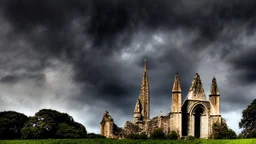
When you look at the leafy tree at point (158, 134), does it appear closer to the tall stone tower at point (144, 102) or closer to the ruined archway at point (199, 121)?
the ruined archway at point (199, 121)

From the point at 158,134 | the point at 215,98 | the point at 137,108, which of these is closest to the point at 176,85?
the point at 215,98

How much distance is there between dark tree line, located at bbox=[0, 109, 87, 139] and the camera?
2466 inches

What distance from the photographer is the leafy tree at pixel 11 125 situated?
65.7 m

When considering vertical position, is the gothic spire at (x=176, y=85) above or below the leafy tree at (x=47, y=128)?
above

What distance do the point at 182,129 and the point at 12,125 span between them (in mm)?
28060

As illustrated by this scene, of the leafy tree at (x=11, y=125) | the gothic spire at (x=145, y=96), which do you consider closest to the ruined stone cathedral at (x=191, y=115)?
the gothic spire at (x=145, y=96)

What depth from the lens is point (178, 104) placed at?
51.4m

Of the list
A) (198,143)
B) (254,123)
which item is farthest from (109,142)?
(254,123)

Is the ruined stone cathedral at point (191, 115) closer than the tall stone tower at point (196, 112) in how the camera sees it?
Yes

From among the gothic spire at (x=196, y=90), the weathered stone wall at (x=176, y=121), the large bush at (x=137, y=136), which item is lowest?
the large bush at (x=137, y=136)

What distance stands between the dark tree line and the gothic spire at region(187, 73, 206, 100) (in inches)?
732

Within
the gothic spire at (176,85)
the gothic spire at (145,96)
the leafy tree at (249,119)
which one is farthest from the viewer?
the gothic spire at (145,96)

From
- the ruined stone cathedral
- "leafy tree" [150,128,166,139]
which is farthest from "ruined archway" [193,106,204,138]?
"leafy tree" [150,128,166,139]

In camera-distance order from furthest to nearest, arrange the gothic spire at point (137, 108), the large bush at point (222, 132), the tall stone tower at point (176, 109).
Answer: the gothic spire at point (137, 108) < the tall stone tower at point (176, 109) < the large bush at point (222, 132)
